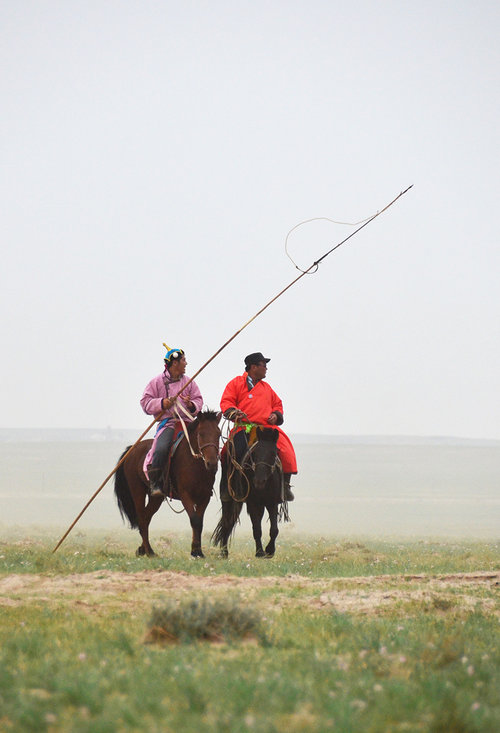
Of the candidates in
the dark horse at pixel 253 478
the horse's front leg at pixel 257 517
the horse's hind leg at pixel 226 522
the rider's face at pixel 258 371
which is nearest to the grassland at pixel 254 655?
the dark horse at pixel 253 478

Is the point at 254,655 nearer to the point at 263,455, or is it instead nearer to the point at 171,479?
the point at 263,455

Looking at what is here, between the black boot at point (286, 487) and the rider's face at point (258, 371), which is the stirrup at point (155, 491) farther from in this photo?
the rider's face at point (258, 371)

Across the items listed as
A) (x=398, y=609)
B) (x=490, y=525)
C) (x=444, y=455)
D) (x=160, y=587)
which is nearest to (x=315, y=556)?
(x=160, y=587)

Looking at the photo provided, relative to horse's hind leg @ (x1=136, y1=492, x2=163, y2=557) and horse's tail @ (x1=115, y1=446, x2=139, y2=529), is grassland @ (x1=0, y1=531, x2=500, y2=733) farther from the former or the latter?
horse's tail @ (x1=115, y1=446, x2=139, y2=529)

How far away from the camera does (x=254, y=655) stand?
6.20 m

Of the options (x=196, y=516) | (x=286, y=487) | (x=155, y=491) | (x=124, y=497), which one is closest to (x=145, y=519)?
(x=124, y=497)

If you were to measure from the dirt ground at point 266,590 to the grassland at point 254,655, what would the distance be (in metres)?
0.02

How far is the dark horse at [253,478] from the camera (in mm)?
14000

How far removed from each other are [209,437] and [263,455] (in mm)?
1002

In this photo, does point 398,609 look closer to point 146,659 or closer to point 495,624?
point 495,624

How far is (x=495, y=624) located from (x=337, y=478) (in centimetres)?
7679

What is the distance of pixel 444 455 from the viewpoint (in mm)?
136875

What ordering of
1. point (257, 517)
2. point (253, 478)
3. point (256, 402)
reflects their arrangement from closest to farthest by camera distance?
1. point (253, 478)
2. point (256, 402)
3. point (257, 517)

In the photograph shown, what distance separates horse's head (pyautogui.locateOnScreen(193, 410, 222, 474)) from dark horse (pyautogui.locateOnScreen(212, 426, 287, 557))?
74 cm
